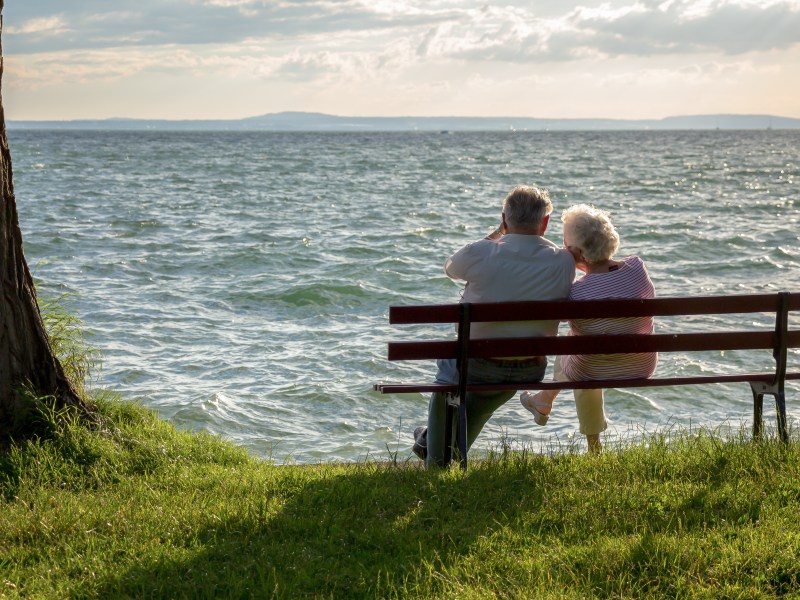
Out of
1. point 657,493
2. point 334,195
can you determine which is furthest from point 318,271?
point 334,195

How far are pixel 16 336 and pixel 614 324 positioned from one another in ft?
10.9

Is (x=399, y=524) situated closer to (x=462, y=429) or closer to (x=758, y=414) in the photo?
(x=462, y=429)

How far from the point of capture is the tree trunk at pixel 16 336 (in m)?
4.96

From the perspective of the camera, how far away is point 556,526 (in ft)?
13.8

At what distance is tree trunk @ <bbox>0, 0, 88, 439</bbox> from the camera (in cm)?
496

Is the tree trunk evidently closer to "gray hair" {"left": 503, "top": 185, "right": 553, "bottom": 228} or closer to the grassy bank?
the grassy bank

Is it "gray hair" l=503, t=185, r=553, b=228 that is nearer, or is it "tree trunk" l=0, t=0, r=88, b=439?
"tree trunk" l=0, t=0, r=88, b=439

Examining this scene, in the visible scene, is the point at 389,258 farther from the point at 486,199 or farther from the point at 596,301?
the point at 486,199

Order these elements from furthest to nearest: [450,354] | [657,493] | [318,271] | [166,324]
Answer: [318,271]
[166,324]
[450,354]
[657,493]

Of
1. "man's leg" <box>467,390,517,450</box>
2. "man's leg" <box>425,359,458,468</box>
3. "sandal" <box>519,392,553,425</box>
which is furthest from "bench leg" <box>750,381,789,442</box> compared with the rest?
"man's leg" <box>425,359,458,468</box>

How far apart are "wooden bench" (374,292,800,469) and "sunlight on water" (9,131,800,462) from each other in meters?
0.94

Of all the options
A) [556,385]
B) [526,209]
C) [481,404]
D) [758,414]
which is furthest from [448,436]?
[758,414]

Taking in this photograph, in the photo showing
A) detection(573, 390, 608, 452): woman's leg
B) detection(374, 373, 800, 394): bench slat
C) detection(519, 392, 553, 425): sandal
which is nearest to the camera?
detection(374, 373, 800, 394): bench slat

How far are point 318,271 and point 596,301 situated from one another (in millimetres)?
10965
